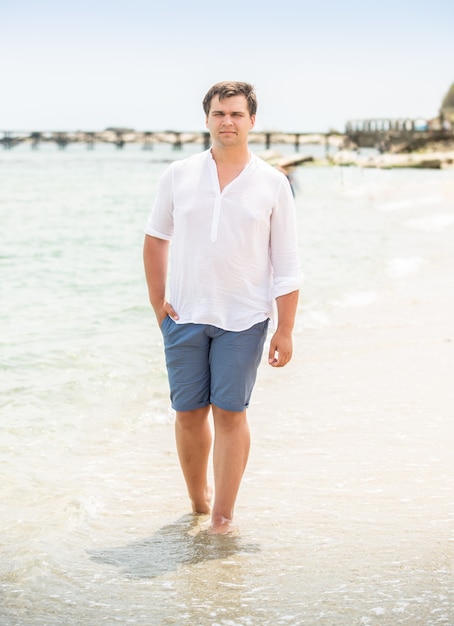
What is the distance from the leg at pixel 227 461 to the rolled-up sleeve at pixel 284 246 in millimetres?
543

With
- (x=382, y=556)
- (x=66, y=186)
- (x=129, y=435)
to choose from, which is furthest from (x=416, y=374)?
(x=66, y=186)

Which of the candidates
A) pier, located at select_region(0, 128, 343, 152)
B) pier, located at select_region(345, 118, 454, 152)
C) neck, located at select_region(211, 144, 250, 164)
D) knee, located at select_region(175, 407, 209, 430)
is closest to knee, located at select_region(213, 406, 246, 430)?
knee, located at select_region(175, 407, 209, 430)

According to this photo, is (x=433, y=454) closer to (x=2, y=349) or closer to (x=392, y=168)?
(x=2, y=349)

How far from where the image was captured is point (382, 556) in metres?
3.30

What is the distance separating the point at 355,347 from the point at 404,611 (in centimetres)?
467

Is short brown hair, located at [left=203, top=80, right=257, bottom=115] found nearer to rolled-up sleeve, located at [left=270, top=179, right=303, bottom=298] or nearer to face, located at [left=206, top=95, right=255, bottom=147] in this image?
face, located at [left=206, top=95, right=255, bottom=147]

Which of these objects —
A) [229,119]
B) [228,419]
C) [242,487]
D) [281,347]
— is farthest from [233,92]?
[242,487]

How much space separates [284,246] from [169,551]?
1.26 metres

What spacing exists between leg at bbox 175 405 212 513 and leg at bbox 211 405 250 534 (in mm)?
109

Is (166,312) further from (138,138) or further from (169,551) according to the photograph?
(138,138)

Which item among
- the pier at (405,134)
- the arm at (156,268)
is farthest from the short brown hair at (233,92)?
the pier at (405,134)

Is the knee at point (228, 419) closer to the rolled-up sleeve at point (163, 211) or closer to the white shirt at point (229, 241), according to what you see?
the white shirt at point (229, 241)

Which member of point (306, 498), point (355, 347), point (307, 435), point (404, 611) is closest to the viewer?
point (404, 611)

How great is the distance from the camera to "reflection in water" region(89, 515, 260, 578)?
3.30m
